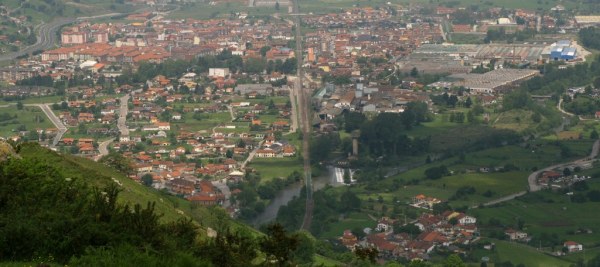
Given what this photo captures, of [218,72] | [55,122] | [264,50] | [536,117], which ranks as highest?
[536,117]

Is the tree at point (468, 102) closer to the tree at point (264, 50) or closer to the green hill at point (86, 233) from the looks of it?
the tree at point (264, 50)

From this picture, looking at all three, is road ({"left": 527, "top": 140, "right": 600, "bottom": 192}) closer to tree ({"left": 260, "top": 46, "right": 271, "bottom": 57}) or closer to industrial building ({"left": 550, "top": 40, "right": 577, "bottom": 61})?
industrial building ({"left": 550, "top": 40, "right": 577, "bottom": 61})

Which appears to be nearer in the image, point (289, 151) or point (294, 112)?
point (289, 151)

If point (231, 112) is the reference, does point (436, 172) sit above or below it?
above

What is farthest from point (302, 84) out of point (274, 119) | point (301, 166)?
point (301, 166)

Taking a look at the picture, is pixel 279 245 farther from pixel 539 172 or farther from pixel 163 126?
pixel 163 126

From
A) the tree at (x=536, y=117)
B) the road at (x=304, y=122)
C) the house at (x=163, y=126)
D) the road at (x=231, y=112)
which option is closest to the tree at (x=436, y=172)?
the road at (x=304, y=122)

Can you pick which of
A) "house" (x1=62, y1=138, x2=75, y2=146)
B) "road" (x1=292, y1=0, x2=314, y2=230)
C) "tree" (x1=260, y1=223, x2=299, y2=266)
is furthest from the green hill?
"house" (x1=62, y1=138, x2=75, y2=146)

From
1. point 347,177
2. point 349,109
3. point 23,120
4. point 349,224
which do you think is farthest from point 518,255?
point 23,120
